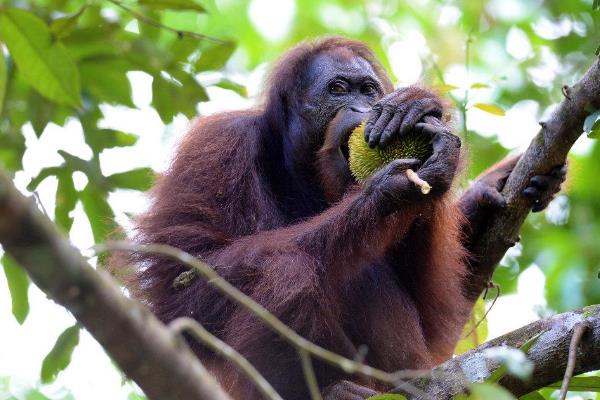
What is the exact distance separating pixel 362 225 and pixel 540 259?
2738 mm

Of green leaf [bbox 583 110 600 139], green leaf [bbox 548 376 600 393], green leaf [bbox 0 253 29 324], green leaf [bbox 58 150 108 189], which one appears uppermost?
green leaf [bbox 58 150 108 189]

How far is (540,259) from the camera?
6234mm

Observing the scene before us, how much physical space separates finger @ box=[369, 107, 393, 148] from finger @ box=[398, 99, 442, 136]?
7cm

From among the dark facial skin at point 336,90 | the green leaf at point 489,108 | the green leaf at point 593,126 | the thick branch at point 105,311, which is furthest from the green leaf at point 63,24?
the thick branch at point 105,311

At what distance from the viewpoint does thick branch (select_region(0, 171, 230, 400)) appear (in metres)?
1.58

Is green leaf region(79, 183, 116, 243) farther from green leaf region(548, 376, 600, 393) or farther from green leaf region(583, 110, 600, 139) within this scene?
green leaf region(548, 376, 600, 393)

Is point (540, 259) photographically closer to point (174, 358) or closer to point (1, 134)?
point (1, 134)

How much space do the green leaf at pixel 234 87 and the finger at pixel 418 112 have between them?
5.27 feet

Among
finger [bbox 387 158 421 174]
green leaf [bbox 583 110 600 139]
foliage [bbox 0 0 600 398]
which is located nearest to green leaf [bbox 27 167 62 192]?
foliage [bbox 0 0 600 398]

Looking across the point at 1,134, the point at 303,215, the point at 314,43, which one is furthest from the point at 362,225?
the point at 1,134

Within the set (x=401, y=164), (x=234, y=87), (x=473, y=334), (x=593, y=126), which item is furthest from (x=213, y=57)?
(x=593, y=126)

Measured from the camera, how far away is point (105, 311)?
163 cm

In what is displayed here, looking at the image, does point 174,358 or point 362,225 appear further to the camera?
point 362,225

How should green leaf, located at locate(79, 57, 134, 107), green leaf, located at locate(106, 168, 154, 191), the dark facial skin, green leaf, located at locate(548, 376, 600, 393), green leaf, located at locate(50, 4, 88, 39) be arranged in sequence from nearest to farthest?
green leaf, located at locate(548, 376, 600, 393)
green leaf, located at locate(50, 4, 88, 39)
the dark facial skin
green leaf, located at locate(106, 168, 154, 191)
green leaf, located at locate(79, 57, 134, 107)
